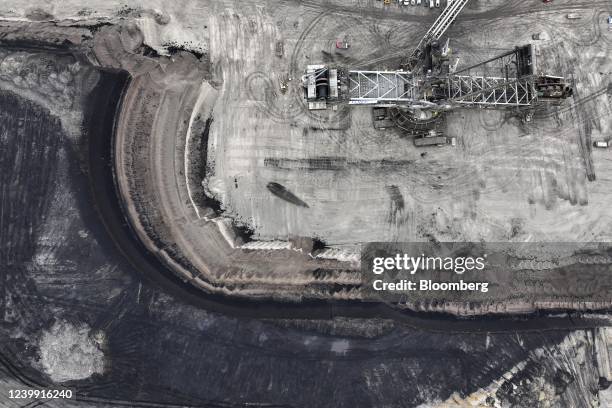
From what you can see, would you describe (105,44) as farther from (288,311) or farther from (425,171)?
(425,171)

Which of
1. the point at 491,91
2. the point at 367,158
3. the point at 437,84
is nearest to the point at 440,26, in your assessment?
the point at 437,84

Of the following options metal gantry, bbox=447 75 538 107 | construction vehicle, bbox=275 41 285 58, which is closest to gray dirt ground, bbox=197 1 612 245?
construction vehicle, bbox=275 41 285 58

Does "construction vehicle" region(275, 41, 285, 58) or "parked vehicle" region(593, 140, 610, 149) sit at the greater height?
"construction vehicle" region(275, 41, 285, 58)

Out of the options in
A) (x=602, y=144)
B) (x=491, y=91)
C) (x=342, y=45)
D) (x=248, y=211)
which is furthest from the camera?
(x=602, y=144)

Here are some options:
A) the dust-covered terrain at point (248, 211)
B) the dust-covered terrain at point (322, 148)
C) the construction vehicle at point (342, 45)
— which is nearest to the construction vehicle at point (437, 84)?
the dust-covered terrain at point (322, 148)

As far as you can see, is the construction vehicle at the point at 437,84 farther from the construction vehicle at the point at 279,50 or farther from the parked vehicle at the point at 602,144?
the parked vehicle at the point at 602,144

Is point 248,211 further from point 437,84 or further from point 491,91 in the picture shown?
point 491,91

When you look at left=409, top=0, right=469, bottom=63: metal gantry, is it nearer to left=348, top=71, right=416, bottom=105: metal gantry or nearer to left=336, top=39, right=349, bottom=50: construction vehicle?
left=348, top=71, right=416, bottom=105: metal gantry

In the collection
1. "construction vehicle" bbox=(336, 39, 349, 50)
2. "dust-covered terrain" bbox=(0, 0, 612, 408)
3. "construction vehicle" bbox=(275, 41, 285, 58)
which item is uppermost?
"construction vehicle" bbox=(336, 39, 349, 50)
